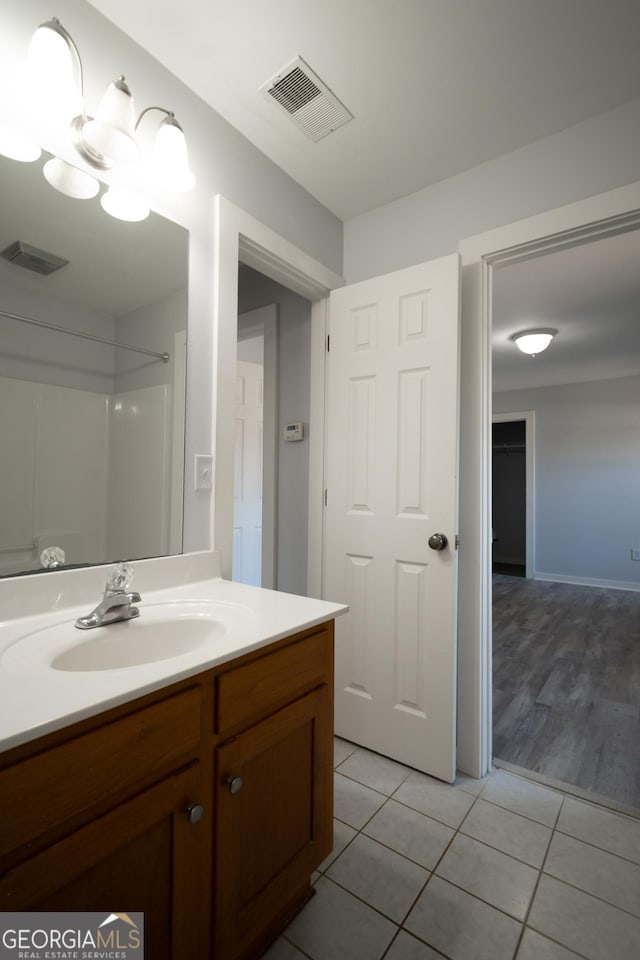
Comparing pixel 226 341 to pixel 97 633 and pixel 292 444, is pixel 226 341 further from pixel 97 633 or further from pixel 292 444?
pixel 97 633

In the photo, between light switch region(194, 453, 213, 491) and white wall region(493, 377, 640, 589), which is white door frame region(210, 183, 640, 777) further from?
white wall region(493, 377, 640, 589)

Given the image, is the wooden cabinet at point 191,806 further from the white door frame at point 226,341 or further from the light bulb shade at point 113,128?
the light bulb shade at point 113,128

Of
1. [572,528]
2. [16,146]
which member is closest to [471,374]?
[16,146]

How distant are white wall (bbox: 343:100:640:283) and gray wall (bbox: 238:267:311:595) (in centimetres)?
37

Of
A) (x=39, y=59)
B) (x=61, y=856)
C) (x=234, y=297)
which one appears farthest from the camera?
(x=234, y=297)

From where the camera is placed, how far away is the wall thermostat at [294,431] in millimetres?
2223

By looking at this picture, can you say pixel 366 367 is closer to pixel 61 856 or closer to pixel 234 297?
pixel 234 297

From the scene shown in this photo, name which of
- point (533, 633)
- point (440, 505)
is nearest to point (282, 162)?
point (440, 505)

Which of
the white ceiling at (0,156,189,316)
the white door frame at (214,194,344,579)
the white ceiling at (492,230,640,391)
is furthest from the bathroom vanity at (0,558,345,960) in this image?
the white ceiling at (492,230,640,391)

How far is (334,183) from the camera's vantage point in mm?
1912

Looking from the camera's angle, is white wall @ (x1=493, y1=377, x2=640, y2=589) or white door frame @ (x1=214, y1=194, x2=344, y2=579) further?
white wall @ (x1=493, y1=377, x2=640, y2=589)

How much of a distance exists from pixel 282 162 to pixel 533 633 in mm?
3636

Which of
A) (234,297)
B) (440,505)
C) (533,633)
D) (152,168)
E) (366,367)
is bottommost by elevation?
(533,633)

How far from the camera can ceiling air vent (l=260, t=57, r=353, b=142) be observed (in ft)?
4.57
